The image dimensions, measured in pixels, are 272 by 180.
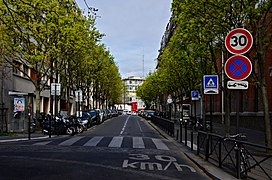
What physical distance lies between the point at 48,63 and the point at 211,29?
1748cm

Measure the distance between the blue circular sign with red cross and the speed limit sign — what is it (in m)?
0.18

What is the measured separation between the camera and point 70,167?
427 inches

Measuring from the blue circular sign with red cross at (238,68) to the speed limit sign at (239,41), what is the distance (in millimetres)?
182

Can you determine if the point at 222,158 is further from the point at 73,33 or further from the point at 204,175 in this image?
the point at 73,33

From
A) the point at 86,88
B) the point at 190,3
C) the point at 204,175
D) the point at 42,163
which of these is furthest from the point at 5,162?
the point at 86,88

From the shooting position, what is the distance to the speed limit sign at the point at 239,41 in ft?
30.8

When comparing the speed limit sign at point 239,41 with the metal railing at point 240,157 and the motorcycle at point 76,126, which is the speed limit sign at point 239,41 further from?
the motorcycle at point 76,126

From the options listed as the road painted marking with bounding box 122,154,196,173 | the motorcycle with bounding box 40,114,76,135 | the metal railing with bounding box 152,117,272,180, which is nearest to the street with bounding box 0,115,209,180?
the road painted marking with bounding box 122,154,196,173

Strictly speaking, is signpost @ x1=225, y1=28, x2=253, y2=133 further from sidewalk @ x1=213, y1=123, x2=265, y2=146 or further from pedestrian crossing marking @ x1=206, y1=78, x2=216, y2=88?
sidewalk @ x1=213, y1=123, x2=265, y2=146

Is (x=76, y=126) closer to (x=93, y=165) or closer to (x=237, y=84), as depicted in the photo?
(x=93, y=165)

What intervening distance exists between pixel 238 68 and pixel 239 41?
A: 0.63 metres

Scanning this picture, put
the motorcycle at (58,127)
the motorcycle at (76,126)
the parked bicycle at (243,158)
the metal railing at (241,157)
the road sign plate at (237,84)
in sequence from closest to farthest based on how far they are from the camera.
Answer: the metal railing at (241,157) → the parked bicycle at (243,158) → the road sign plate at (237,84) → the motorcycle at (58,127) → the motorcycle at (76,126)

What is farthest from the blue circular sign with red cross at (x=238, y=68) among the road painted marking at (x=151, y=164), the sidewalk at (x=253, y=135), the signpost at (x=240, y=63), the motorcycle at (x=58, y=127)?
the motorcycle at (x=58, y=127)

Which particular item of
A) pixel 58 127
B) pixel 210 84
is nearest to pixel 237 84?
pixel 210 84
